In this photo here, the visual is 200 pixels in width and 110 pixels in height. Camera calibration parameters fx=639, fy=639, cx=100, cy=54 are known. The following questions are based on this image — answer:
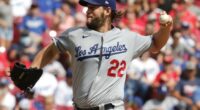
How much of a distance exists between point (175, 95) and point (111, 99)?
5748 mm

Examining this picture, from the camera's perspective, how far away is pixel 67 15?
12.9 m

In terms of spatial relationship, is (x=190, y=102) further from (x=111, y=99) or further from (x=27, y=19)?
(x=111, y=99)

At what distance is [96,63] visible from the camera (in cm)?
567

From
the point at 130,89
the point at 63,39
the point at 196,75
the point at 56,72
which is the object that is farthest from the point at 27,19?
the point at 63,39

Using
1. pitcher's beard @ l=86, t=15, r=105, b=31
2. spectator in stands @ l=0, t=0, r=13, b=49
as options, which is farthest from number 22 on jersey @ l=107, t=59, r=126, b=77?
spectator in stands @ l=0, t=0, r=13, b=49

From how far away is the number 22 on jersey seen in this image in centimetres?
569

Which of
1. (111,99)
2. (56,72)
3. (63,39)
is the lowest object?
(111,99)

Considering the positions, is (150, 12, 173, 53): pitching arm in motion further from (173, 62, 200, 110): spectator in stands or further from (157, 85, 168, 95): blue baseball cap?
(173, 62, 200, 110): spectator in stands

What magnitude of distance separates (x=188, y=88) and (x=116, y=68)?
5990mm

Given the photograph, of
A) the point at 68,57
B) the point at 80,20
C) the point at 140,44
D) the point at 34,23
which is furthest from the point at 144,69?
the point at 140,44

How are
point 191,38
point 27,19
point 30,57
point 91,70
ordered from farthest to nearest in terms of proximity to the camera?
point 191,38
point 27,19
point 30,57
point 91,70

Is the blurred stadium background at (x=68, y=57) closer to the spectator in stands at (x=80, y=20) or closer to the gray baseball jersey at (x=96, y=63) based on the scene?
the spectator in stands at (x=80, y=20)

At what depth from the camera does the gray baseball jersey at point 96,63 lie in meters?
5.64

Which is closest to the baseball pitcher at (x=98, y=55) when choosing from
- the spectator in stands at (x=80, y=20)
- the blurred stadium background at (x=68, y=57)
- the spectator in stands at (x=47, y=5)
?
the blurred stadium background at (x=68, y=57)
